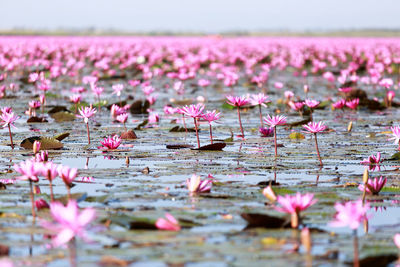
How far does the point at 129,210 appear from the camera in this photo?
128 inches

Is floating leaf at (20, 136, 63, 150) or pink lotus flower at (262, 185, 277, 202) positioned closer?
pink lotus flower at (262, 185, 277, 202)

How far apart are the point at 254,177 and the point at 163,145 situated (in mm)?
1641

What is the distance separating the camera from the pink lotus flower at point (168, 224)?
2.82 meters

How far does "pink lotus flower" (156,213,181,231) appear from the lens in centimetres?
282

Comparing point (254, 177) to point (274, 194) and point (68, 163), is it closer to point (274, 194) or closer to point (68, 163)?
point (274, 194)

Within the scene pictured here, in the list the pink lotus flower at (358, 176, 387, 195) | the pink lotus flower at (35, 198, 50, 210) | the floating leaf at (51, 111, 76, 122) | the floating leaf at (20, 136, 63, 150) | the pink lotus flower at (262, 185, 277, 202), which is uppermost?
the floating leaf at (51, 111, 76, 122)

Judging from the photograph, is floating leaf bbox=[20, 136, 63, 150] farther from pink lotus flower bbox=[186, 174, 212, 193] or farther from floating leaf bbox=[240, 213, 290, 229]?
floating leaf bbox=[240, 213, 290, 229]

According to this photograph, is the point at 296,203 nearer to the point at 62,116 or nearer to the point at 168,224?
the point at 168,224

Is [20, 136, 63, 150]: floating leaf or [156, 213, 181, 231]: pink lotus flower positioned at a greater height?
[20, 136, 63, 150]: floating leaf

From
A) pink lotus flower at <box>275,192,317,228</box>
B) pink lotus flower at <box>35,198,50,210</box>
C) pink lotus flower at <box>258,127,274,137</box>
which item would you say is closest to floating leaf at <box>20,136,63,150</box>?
pink lotus flower at <box>258,127,274,137</box>

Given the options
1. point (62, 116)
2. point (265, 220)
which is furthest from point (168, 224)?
point (62, 116)

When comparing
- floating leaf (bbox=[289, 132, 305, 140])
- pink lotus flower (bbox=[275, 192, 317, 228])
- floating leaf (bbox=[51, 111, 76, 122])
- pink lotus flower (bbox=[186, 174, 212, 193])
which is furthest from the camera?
floating leaf (bbox=[51, 111, 76, 122])

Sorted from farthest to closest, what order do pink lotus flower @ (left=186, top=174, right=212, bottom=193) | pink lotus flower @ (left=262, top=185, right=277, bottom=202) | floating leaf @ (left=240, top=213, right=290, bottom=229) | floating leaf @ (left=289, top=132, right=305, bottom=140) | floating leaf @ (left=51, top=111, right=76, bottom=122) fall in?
1. floating leaf @ (left=51, top=111, right=76, bottom=122)
2. floating leaf @ (left=289, top=132, right=305, bottom=140)
3. pink lotus flower @ (left=186, top=174, right=212, bottom=193)
4. pink lotus flower @ (left=262, top=185, right=277, bottom=202)
5. floating leaf @ (left=240, top=213, right=290, bottom=229)

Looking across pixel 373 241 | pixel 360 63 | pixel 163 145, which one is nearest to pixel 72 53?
pixel 360 63
